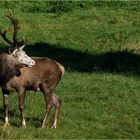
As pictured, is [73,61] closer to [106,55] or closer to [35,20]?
[106,55]

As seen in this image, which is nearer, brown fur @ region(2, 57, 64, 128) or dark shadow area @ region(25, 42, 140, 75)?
brown fur @ region(2, 57, 64, 128)

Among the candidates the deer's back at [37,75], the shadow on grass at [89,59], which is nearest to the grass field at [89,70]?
the shadow on grass at [89,59]

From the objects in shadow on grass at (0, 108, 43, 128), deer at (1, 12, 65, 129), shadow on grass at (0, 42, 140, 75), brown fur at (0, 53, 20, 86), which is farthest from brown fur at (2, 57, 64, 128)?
shadow on grass at (0, 42, 140, 75)

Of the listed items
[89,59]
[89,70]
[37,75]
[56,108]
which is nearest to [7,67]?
[37,75]

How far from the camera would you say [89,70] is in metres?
21.9

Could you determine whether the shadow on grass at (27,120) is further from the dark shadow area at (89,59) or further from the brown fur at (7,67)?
the dark shadow area at (89,59)

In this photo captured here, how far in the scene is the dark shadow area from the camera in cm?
2209

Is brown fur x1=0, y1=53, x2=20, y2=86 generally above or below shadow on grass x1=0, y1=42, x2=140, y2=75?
above

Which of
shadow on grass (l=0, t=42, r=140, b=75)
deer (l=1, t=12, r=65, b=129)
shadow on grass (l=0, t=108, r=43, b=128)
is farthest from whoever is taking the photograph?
shadow on grass (l=0, t=42, r=140, b=75)

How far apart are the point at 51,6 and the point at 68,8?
5.68 ft

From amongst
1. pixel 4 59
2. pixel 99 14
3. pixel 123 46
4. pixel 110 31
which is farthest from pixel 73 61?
pixel 4 59

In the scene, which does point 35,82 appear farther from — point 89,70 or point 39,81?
point 89,70

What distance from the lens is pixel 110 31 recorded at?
97.0 feet

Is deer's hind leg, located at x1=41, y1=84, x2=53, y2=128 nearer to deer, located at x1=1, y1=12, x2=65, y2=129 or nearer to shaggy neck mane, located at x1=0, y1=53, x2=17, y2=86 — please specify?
deer, located at x1=1, y1=12, x2=65, y2=129
